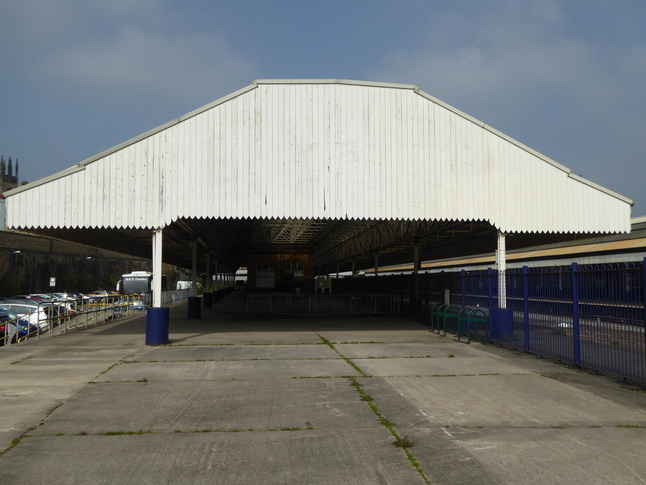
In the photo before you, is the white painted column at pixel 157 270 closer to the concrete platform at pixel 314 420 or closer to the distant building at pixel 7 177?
the concrete platform at pixel 314 420

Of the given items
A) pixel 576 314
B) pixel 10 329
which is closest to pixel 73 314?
pixel 10 329

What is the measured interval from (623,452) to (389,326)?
55.9 feet

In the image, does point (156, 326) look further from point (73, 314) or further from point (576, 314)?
point (576, 314)

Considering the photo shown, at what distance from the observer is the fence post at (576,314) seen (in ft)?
37.8

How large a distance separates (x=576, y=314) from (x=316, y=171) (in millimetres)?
8519

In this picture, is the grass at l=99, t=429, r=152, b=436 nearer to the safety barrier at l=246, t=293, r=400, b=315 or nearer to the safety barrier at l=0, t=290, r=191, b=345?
the safety barrier at l=0, t=290, r=191, b=345

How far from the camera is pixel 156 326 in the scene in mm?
16422

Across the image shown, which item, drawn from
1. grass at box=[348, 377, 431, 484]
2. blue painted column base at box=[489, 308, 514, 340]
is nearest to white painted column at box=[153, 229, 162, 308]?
grass at box=[348, 377, 431, 484]

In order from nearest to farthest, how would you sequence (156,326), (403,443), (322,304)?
1. (403,443)
2. (156,326)
3. (322,304)

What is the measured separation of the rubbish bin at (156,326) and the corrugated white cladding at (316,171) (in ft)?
8.69

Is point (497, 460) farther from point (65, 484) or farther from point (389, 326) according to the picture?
point (389, 326)

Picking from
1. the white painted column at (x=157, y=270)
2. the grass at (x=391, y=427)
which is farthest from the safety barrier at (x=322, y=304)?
the grass at (x=391, y=427)

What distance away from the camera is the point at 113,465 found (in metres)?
5.79

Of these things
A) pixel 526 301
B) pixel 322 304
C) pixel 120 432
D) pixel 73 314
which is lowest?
pixel 120 432
